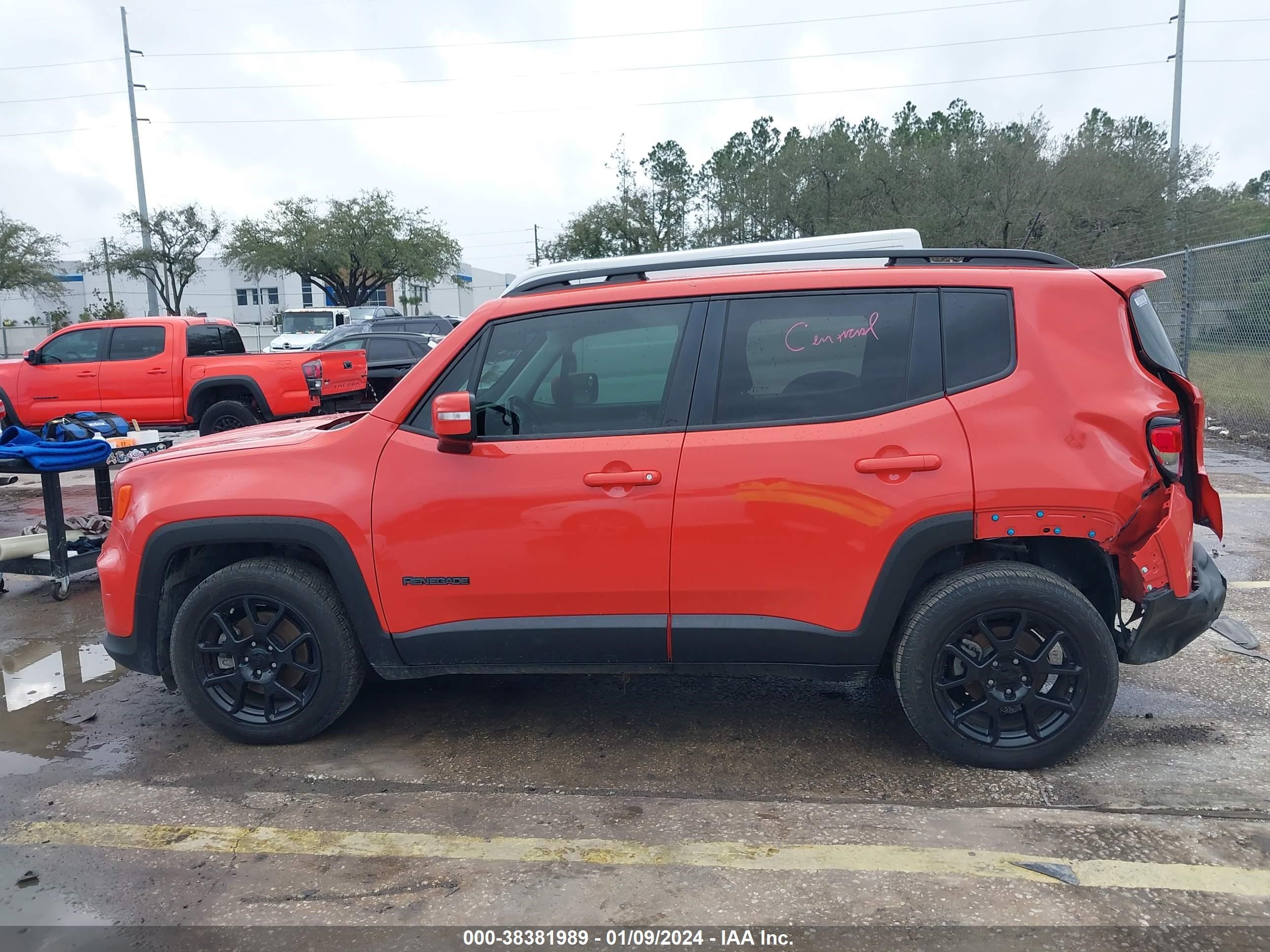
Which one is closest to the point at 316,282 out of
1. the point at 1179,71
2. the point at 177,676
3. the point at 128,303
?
the point at 128,303

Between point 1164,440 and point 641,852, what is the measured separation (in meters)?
2.30

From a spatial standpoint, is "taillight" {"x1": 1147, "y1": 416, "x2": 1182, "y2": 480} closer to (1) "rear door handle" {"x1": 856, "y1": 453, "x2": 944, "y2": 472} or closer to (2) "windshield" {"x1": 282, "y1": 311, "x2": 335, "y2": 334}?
(1) "rear door handle" {"x1": 856, "y1": 453, "x2": 944, "y2": 472}

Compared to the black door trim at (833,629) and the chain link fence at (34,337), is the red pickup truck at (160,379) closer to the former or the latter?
the black door trim at (833,629)

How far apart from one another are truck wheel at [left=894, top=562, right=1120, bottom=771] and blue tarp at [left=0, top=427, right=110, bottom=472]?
206 inches

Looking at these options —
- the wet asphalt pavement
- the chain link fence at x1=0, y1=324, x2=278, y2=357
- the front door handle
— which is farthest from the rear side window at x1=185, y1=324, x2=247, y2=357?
the chain link fence at x1=0, y1=324, x2=278, y2=357

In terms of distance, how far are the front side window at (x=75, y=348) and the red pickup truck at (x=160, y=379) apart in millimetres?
11

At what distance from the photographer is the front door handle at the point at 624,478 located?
11.5ft

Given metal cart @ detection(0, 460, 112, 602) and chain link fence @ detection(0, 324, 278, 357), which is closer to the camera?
metal cart @ detection(0, 460, 112, 602)

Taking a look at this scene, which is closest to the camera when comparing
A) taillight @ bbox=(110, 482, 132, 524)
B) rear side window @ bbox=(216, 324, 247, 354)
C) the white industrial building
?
taillight @ bbox=(110, 482, 132, 524)

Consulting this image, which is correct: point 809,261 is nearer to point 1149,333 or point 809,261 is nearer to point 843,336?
point 843,336

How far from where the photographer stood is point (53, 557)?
6152 millimetres

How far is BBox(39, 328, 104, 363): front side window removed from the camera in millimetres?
12570

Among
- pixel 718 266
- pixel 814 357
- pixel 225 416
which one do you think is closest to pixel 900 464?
pixel 814 357

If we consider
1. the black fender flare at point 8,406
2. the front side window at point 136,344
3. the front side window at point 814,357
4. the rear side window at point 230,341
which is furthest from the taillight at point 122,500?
the black fender flare at point 8,406
